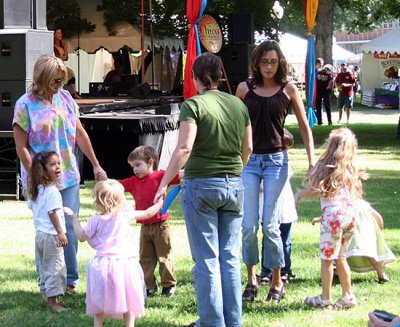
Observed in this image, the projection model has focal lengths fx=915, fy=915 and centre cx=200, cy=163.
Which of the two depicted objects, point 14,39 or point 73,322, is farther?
point 14,39

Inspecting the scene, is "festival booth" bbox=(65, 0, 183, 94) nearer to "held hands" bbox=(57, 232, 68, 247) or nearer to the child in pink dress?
"held hands" bbox=(57, 232, 68, 247)

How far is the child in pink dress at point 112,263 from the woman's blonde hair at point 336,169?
1.29 meters

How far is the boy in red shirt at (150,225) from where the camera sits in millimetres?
6520

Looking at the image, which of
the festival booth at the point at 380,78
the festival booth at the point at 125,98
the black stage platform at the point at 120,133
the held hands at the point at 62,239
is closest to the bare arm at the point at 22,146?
the held hands at the point at 62,239

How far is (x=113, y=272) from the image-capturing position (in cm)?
537

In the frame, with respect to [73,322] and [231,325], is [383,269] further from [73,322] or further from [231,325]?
[73,322]

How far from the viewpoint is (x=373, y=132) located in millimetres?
24469

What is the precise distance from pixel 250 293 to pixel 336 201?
915 mm

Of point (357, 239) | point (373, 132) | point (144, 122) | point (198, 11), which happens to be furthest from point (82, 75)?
point (357, 239)

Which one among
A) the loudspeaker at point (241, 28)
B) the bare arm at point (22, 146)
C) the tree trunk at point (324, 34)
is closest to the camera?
the bare arm at point (22, 146)

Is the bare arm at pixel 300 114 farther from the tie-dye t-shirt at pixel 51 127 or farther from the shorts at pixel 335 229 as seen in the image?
the tie-dye t-shirt at pixel 51 127

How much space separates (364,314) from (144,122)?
7671 mm

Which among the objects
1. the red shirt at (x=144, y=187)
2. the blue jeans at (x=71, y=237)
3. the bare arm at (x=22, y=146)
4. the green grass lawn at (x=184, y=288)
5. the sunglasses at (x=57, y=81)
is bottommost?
the green grass lawn at (x=184, y=288)

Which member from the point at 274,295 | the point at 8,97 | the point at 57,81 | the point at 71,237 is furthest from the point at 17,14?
the point at 274,295
